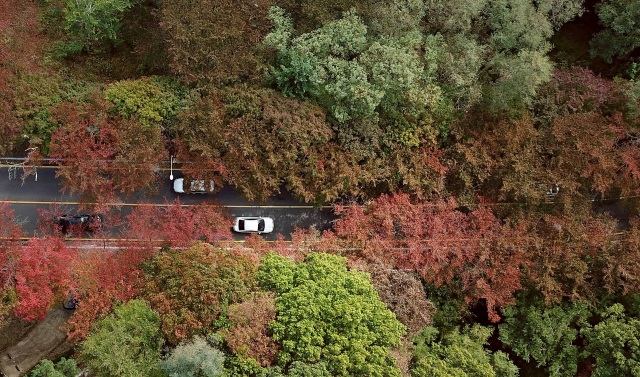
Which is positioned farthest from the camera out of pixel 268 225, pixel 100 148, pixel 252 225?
pixel 268 225

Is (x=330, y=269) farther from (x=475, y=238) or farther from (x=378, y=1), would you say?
(x=378, y=1)

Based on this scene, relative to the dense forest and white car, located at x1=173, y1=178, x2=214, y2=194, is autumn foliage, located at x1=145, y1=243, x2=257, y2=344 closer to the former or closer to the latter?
the dense forest

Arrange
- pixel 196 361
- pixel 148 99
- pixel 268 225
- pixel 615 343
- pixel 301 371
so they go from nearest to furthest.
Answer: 1. pixel 196 361
2. pixel 301 371
3. pixel 615 343
4. pixel 148 99
5. pixel 268 225

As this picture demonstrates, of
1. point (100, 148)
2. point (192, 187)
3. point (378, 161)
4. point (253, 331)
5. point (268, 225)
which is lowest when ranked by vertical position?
point (253, 331)

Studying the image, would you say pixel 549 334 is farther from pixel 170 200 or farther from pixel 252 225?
pixel 170 200

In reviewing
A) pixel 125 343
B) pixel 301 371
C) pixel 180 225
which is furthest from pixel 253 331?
pixel 180 225

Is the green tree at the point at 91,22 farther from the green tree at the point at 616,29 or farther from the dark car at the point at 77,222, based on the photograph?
the green tree at the point at 616,29

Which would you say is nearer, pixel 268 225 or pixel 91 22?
pixel 91 22
